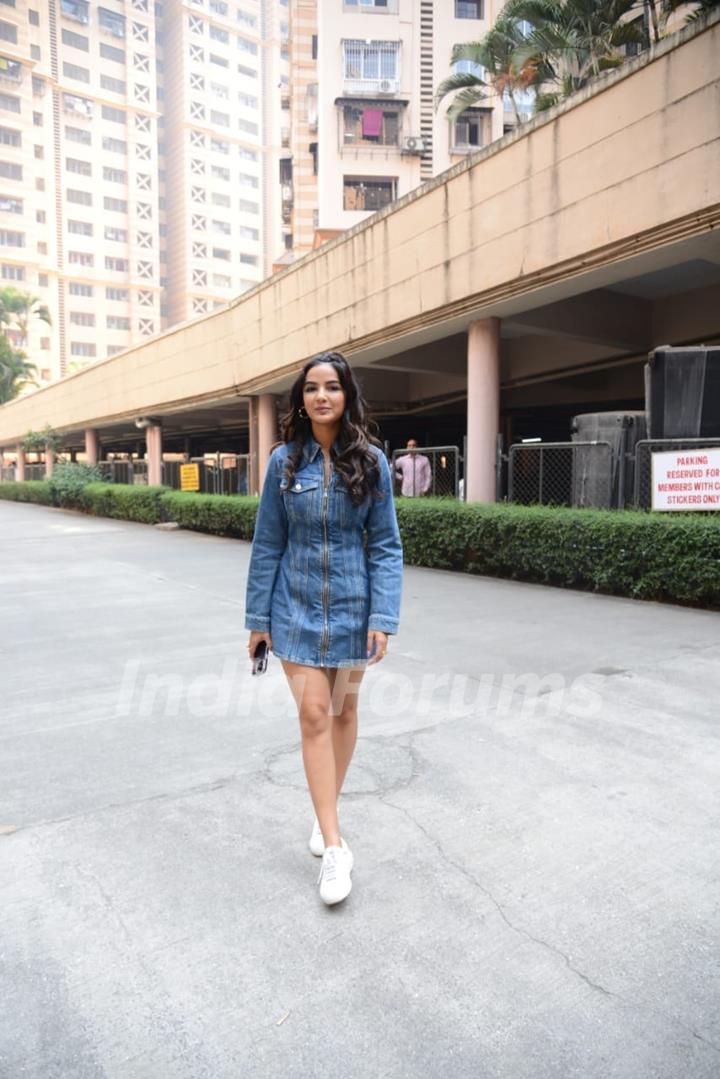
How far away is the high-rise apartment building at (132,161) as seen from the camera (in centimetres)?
7638

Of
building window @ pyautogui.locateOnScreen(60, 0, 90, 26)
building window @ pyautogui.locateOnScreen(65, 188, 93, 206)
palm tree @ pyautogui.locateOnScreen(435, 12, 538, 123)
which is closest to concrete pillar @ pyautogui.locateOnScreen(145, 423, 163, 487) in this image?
palm tree @ pyautogui.locateOnScreen(435, 12, 538, 123)

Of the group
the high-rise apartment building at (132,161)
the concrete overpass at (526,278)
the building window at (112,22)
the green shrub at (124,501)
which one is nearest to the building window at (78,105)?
the high-rise apartment building at (132,161)

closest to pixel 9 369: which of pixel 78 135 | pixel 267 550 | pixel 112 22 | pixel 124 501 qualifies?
pixel 78 135

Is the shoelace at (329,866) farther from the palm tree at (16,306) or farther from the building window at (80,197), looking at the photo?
the building window at (80,197)

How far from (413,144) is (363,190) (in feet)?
10.1

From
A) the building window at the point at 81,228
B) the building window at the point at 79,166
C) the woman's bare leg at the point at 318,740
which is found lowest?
the woman's bare leg at the point at 318,740

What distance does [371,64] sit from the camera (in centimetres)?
3550

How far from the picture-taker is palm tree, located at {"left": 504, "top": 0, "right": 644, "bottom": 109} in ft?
55.0

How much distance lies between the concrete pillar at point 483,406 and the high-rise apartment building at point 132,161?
66.6 m

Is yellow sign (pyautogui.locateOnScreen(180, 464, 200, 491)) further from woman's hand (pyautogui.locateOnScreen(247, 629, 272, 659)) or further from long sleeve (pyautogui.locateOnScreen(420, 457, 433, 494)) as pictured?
woman's hand (pyautogui.locateOnScreen(247, 629, 272, 659))

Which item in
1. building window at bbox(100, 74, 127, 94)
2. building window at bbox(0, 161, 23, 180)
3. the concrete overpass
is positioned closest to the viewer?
the concrete overpass

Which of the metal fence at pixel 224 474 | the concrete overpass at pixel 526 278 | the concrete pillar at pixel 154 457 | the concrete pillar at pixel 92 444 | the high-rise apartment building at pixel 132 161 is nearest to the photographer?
the concrete overpass at pixel 526 278

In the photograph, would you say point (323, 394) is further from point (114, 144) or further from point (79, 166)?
point (114, 144)

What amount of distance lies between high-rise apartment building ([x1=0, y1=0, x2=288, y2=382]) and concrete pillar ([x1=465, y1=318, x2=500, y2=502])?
219ft
